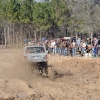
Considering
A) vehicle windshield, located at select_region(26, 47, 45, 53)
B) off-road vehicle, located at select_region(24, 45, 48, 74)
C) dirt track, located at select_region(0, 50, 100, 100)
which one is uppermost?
vehicle windshield, located at select_region(26, 47, 45, 53)

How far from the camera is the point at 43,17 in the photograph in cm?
5103

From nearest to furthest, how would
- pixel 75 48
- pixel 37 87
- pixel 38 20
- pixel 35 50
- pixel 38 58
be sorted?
pixel 37 87 < pixel 38 58 < pixel 35 50 < pixel 75 48 < pixel 38 20

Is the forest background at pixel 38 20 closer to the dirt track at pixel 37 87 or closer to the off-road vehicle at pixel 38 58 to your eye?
the off-road vehicle at pixel 38 58

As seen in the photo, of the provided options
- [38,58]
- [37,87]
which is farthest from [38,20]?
[37,87]

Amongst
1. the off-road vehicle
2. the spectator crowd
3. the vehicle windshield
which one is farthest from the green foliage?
the off-road vehicle

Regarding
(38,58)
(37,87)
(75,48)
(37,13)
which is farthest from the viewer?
(37,13)

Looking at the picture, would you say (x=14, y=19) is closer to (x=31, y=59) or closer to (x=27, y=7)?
(x=27, y=7)

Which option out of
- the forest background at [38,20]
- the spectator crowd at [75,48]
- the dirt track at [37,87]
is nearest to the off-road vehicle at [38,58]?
the dirt track at [37,87]

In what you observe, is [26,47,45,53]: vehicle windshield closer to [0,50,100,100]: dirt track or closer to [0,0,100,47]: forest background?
[0,50,100,100]: dirt track

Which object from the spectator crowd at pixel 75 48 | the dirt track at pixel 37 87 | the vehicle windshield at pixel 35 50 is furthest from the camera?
the spectator crowd at pixel 75 48

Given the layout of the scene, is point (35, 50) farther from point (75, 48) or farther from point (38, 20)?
point (38, 20)

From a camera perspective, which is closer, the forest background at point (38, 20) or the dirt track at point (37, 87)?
the dirt track at point (37, 87)

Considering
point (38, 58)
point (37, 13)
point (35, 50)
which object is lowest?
point (38, 58)

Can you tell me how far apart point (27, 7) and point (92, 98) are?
43.0 meters
